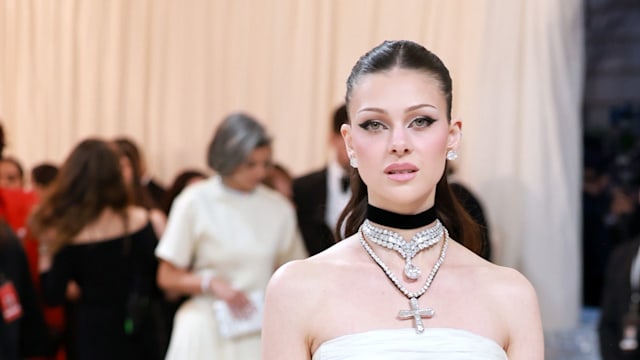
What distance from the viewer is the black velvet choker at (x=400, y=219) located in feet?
6.61

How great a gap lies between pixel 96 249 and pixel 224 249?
54 centimetres

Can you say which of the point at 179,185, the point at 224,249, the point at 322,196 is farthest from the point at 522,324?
the point at 179,185

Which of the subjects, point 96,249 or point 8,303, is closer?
point 8,303

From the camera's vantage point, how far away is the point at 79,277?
4.39 metres

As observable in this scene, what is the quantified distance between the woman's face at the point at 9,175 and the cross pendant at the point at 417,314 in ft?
12.0

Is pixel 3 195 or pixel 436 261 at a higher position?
pixel 436 261

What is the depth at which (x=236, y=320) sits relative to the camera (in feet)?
13.5

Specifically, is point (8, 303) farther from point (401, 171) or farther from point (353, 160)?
point (401, 171)

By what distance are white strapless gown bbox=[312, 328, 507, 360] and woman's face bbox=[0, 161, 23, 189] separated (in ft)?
11.9

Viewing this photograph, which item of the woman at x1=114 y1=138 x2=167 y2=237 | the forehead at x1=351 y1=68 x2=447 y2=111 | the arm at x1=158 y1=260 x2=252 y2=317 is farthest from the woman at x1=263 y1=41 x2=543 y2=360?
the woman at x1=114 y1=138 x2=167 y2=237

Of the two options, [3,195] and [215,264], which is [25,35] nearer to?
[3,195]

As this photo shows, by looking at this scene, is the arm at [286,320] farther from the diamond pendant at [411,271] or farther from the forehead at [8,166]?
the forehead at [8,166]

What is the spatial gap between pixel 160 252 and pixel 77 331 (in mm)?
621

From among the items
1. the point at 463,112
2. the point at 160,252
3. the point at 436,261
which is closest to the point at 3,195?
the point at 160,252
